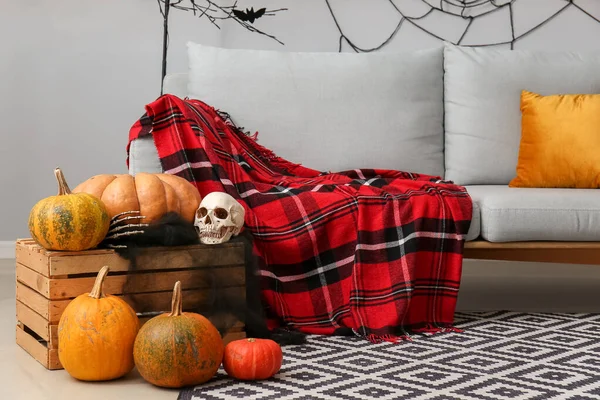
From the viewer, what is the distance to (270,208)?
2.51 meters

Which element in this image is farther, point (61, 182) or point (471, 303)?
point (471, 303)

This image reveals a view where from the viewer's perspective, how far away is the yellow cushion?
9.61ft

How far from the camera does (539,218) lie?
257 cm

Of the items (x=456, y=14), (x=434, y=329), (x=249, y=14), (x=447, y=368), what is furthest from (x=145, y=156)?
(x=456, y=14)

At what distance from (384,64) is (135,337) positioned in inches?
65.6

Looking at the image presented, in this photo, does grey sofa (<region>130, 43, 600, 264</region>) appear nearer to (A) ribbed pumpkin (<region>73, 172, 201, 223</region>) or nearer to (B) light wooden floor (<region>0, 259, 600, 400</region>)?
(B) light wooden floor (<region>0, 259, 600, 400</region>)

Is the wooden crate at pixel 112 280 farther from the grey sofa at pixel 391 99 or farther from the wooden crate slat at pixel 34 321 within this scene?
the grey sofa at pixel 391 99

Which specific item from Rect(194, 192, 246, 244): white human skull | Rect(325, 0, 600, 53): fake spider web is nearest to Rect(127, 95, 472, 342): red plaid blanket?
Rect(194, 192, 246, 244): white human skull

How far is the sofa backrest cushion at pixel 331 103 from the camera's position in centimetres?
305

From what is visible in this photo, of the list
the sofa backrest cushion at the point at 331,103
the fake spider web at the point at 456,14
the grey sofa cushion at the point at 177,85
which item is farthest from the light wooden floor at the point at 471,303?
the fake spider web at the point at 456,14

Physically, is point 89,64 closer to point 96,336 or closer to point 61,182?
point 61,182

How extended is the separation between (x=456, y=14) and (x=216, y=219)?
7.50ft

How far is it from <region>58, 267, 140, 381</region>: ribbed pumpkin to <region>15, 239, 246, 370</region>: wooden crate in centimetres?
12

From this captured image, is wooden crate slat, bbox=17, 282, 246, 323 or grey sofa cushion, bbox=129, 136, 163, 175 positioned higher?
grey sofa cushion, bbox=129, 136, 163, 175
